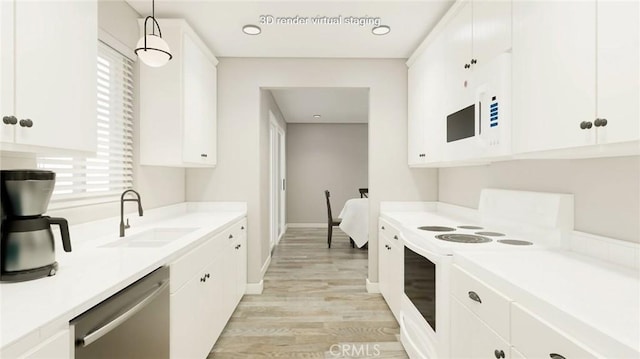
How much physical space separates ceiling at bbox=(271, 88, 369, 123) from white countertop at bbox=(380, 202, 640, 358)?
3022mm

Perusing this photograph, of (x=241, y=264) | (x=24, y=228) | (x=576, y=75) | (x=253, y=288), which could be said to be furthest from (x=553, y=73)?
(x=253, y=288)

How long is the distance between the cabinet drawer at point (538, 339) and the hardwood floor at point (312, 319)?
137 cm

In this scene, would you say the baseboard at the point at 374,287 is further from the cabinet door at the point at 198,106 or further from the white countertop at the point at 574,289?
the cabinet door at the point at 198,106

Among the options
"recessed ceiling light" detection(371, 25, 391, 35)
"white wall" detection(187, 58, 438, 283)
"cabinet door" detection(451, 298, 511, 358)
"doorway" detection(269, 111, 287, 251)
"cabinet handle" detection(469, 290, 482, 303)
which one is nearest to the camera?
"cabinet door" detection(451, 298, 511, 358)

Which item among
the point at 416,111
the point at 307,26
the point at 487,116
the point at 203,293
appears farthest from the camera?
the point at 416,111

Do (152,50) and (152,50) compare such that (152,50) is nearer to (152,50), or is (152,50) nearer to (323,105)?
(152,50)

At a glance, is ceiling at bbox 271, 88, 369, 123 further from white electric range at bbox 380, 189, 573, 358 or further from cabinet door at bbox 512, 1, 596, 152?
cabinet door at bbox 512, 1, 596, 152

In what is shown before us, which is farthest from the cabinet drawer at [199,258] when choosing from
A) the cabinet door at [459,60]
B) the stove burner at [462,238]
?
the cabinet door at [459,60]

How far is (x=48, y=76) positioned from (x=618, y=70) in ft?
6.65

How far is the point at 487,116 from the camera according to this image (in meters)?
1.72

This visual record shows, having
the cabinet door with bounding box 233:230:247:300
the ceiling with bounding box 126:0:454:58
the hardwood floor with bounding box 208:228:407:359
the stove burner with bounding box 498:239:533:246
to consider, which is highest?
the ceiling with bounding box 126:0:454:58

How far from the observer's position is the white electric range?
158cm

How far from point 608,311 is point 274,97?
4741 mm

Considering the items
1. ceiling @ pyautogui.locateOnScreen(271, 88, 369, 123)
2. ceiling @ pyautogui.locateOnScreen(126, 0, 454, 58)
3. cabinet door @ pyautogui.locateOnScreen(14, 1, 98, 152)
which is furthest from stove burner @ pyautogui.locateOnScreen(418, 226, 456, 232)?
ceiling @ pyautogui.locateOnScreen(271, 88, 369, 123)
